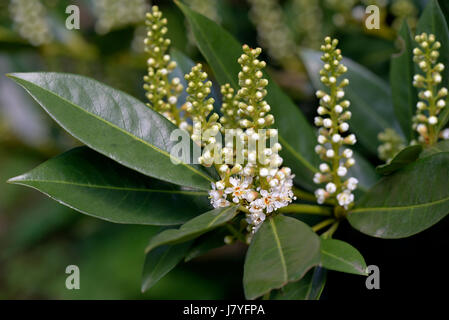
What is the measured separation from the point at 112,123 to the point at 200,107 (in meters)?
0.23

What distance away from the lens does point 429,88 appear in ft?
4.24

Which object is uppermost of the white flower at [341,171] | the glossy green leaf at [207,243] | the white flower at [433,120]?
the white flower at [433,120]

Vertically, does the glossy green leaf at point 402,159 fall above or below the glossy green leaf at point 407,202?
above

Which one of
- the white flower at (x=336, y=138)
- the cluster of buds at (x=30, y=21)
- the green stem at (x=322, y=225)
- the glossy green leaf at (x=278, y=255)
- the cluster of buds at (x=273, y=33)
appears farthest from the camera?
the cluster of buds at (x=273, y=33)

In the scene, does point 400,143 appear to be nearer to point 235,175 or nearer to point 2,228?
point 235,175

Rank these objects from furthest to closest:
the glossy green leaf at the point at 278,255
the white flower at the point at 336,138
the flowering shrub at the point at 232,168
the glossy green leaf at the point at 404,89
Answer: the glossy green leaf at the point at 404,89 < the white flower at the point at 336,138 < the flowering shrub at the point at 232,168 < the glossy green leaf at the point at 278,255

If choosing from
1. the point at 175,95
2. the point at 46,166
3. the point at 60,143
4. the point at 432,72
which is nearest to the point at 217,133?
the point at 175,95

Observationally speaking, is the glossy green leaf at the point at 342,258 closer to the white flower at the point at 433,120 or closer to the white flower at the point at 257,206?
the white flower at the point at 257,206

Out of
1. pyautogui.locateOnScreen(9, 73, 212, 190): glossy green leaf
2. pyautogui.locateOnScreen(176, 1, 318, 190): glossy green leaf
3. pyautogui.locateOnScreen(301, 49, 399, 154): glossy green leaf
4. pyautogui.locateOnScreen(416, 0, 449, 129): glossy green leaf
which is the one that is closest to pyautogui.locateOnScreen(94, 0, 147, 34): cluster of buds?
pyautogui.locateOnScreen(301, 49, 399, 154): glossy green leaf

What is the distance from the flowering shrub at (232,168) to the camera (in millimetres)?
1061

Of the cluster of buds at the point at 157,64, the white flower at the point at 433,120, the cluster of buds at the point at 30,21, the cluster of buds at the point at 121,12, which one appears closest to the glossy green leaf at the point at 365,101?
the white flower at the point at 433,120

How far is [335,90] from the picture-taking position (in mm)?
1177

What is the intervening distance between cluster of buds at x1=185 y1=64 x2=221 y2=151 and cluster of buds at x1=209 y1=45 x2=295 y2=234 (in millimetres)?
52

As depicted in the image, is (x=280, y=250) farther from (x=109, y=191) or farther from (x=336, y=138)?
(x=109, y=191)
